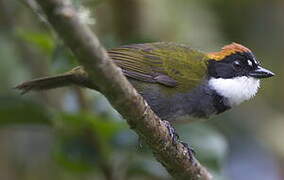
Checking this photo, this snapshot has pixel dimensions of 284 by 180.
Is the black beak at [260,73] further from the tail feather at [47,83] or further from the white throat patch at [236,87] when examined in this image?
the tail feather at [47,83]

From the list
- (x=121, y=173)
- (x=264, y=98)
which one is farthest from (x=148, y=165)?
(x=264, y=98)

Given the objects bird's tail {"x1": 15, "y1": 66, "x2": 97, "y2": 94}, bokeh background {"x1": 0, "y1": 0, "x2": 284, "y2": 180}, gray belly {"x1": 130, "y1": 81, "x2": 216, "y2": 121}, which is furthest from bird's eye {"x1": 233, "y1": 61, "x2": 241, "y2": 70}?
bird's tail {"x1": 15, "y1": 66, "x2": 97, "y2": 94}

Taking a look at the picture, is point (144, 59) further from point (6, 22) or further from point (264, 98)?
point (264, 98)

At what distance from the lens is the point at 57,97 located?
204 inches

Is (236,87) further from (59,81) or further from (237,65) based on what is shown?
(59,81)

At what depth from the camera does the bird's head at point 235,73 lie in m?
3.79

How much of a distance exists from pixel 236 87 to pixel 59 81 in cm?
102

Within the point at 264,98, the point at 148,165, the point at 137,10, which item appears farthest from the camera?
the point at 264,98

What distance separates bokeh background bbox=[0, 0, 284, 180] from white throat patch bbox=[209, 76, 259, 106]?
0.46 meters

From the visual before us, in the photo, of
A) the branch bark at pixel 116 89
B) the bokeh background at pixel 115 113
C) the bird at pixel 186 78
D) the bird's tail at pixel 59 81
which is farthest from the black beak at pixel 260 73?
the bird's tail at pixel 59 81

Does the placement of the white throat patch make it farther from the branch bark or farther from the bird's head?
the branch bark

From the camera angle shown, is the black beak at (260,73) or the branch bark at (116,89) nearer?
the branch bark at (116,89)

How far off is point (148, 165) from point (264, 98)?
5.43ft

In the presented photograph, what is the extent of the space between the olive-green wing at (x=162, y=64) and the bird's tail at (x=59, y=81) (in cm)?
31
